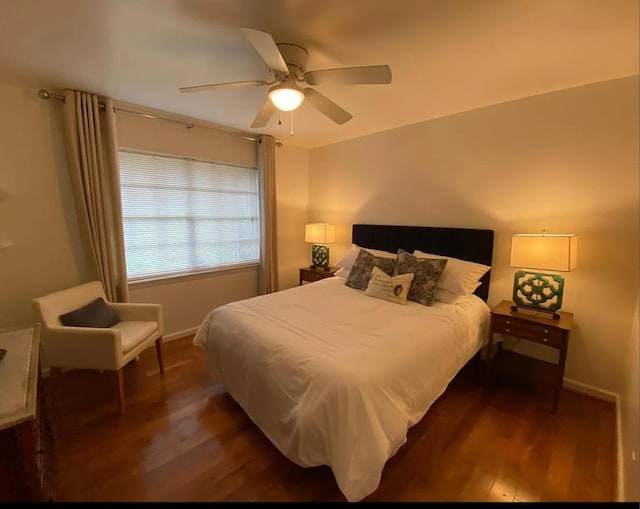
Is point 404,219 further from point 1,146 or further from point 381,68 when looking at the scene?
point 1,146

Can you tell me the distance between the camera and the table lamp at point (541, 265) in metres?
2.00

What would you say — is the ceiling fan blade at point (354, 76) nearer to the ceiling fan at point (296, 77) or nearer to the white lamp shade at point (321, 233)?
the ceiling fan at point (296, 77)

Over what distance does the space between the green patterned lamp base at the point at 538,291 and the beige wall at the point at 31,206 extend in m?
3.82

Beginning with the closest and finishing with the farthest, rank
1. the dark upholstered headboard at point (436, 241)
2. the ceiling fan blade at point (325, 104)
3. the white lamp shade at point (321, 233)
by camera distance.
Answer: the ceiling fan blade at point (325, 104), the dark upholstered headboard at point (436, 241), the white lamp shade at point (321, 233)

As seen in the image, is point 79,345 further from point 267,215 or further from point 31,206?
point 267,215

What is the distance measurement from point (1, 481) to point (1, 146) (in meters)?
2.37

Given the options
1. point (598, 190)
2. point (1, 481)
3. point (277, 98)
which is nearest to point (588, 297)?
point (598, 190)

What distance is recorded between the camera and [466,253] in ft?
8.84

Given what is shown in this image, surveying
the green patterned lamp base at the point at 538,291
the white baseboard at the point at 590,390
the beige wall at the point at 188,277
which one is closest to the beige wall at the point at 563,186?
the white baseboard at the point at 590,390

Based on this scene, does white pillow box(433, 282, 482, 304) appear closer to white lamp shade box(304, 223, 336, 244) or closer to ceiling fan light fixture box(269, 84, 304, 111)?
white lamp shade box(304, 223, 336, 244)

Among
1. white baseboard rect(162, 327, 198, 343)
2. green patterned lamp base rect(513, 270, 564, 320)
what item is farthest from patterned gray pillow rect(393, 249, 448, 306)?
white baseboard rect(162, 327, 198, 343)

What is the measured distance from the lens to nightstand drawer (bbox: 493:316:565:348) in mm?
2020

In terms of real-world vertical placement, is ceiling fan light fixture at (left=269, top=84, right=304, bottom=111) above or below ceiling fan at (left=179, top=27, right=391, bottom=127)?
below

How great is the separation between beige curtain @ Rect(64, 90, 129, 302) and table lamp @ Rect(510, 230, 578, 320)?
336cm
